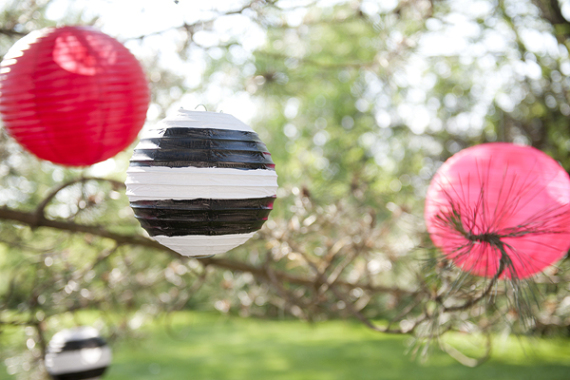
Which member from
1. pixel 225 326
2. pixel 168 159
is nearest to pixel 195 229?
pixel 168 159

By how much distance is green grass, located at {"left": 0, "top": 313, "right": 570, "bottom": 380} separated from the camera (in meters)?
5.52

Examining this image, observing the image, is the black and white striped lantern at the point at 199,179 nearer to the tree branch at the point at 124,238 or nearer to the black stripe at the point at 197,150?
the black stripe at the point at 197,150

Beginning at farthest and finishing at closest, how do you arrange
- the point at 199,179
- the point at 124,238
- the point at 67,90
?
1. the point at 124,238
2. the point at 67,90
3. the point at 199,179

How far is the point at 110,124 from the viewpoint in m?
1.40

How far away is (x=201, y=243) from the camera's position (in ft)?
3.76

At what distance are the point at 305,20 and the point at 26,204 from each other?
87.7 inches

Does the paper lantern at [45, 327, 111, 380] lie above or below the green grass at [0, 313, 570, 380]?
above

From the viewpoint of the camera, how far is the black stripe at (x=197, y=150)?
105cm

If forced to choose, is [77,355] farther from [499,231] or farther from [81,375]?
[499,231]

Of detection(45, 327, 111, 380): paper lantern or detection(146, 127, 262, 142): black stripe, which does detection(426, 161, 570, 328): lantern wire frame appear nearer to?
detection(146, 127, 262, 142): black stripe

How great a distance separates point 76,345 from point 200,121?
7.11 feet

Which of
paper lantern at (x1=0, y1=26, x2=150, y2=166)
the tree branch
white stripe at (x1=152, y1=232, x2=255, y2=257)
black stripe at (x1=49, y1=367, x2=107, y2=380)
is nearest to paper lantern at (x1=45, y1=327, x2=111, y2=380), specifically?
black stripe at (x1=49, y1=367, x2=107, y2=380)

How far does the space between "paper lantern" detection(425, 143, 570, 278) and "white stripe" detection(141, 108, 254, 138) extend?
0.65 metres

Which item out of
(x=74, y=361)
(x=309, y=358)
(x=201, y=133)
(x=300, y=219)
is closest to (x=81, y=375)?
(x=74, y=361)
